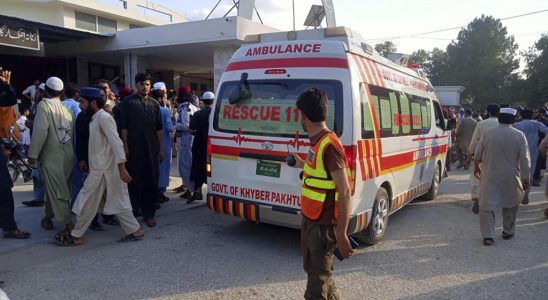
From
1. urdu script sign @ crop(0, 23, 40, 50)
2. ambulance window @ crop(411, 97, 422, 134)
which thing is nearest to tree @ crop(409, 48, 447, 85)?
urdu script sign @ crop(0, 23, 40, 50)

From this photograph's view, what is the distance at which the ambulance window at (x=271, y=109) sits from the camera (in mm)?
4309

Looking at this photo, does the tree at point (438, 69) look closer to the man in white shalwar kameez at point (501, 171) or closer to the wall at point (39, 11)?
the wall at point (39, 11)

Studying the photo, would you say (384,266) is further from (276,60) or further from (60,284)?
(60,284)

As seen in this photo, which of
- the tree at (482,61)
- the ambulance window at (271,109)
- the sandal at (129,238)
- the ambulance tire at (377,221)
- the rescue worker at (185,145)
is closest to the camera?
the ambulance window at (271,109)

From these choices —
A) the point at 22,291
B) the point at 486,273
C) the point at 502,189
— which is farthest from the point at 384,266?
the point at 22,291

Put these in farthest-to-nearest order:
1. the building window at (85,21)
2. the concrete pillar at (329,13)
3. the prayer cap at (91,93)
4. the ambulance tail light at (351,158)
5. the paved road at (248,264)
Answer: the building window at (85,21)
the concrete pillar at (329,13)
the prayer cap at (91,93)
the ambulance tail light at (351,158)
the paved road at (248,264)

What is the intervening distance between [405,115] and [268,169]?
245cm

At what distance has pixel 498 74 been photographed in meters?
54.2

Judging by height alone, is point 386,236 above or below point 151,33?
below

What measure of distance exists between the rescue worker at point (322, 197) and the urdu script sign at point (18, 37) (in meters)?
11.9

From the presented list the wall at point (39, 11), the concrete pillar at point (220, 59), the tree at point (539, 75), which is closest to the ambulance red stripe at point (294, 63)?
the concrete pillar at point (220, 59)

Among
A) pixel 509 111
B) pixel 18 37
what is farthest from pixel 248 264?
pixel 18 37

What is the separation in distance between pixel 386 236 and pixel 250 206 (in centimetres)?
208

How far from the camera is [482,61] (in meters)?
55.7
